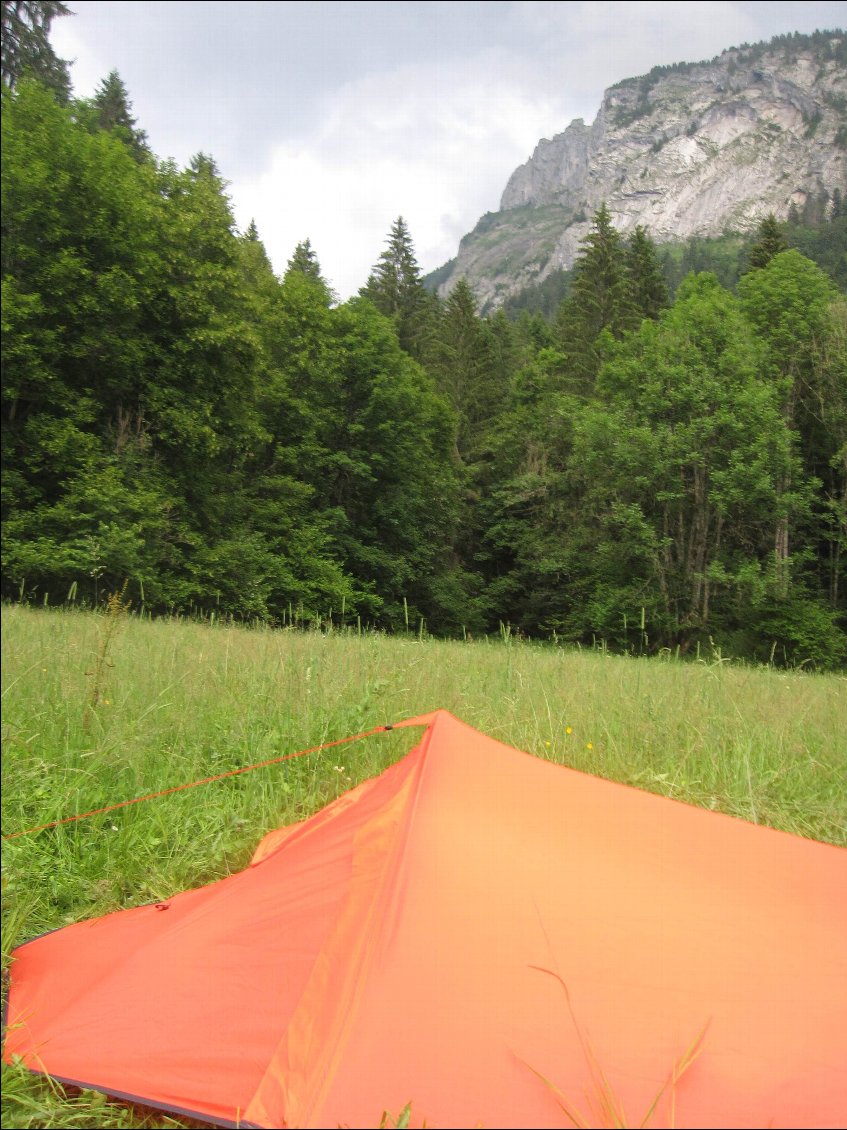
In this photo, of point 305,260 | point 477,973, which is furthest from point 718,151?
point 477,973

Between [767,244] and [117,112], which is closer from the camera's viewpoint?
[117,112]

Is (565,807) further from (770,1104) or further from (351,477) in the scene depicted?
(351,477)

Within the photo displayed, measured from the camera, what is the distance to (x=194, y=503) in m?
6.46

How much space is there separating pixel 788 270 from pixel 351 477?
51.0 feet

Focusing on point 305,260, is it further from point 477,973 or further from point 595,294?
point 477,973

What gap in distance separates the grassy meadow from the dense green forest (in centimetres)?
54

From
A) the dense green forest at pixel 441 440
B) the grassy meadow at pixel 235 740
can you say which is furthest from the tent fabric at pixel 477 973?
the dense green forest at pixel 441 440

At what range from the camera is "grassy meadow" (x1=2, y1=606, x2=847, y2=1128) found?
3.08m

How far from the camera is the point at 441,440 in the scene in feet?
95.2

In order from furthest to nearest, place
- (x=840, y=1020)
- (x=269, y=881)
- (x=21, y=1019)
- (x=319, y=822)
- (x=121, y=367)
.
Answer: (x=121, y=367) < (x=319, y=822) < (x=269, y=881) < (x=21, y=1019) < (x=840, y=1020)

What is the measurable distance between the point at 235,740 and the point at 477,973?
245 cm

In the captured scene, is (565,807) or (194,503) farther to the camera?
(194,503)

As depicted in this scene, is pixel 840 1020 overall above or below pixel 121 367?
below

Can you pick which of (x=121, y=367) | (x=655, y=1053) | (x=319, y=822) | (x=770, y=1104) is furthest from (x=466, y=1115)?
(x=121, y=367)
